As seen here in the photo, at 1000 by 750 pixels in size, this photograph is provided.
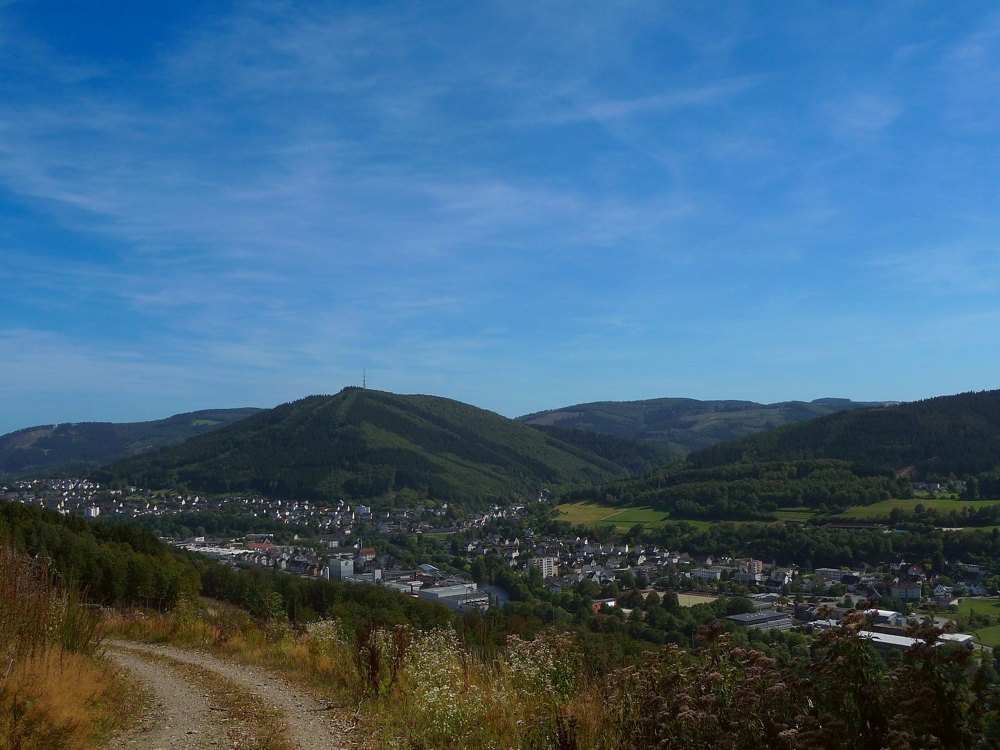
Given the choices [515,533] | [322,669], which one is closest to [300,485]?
[515,533]

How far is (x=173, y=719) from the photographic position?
550 centimetres

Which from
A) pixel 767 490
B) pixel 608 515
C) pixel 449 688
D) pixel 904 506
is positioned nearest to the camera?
pixel 449 688

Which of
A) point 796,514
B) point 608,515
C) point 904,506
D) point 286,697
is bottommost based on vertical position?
point 608,515

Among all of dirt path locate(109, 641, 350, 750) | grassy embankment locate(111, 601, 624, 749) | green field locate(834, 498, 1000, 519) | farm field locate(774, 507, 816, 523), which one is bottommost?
farm field locate(774, 507, 816, 523)

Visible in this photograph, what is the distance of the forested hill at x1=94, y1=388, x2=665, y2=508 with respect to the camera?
4513 inches

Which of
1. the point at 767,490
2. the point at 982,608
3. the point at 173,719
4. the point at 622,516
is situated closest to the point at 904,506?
the point at 767,490

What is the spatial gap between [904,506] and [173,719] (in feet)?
202

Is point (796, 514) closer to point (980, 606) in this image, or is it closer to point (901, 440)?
point (901, 440)

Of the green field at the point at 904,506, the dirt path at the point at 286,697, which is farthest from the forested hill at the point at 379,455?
the dirt path at the point at 286,697

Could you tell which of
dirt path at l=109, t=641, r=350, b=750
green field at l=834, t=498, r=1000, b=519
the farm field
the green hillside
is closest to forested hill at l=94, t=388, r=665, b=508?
the green hillside

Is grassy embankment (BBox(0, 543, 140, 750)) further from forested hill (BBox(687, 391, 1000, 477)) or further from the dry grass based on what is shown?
forested hill (BBox(687, 391, 1000, 477))

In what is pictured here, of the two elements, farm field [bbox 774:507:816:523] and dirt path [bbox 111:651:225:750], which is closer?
dirt path [bbox 111:651:225:750]

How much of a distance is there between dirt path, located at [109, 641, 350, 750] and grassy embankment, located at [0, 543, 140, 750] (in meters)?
1.04

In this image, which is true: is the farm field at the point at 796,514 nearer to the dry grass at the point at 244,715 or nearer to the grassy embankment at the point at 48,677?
the dry grass at the point at 244,715
